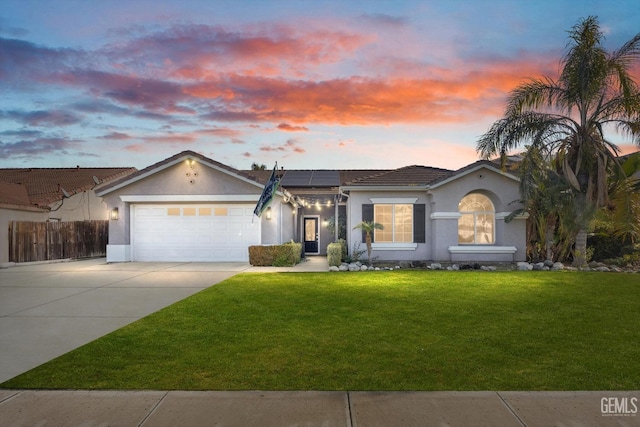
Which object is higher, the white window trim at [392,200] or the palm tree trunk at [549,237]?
the white window trim at [392,200]

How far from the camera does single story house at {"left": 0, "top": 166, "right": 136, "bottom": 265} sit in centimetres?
1786

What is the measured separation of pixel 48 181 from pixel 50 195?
11.1 ft

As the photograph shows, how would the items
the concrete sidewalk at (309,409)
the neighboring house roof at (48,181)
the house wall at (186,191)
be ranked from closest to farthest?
1. the concrete sidewalk at (309,409)
2. the house wall at (186,191)
3. the neighboring house roof at (48,181)

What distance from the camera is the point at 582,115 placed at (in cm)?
1467

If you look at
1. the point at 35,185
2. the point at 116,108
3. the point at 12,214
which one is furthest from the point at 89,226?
the point at 35,185

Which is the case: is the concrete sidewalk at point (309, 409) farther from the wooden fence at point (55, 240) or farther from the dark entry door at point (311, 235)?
the dark entry door at point (311, 235)

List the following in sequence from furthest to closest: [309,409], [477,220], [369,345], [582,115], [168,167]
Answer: [168,167] → [477,220] → [582,115] → [369,345] → [309,409]

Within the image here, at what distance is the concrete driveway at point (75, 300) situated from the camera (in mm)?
5633

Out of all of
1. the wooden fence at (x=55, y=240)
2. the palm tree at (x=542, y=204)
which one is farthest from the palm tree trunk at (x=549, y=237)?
the wooden fence at (x=55, y=240)

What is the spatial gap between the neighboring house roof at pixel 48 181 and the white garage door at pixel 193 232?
6.90m

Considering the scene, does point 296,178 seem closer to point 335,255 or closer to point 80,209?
point 335,255

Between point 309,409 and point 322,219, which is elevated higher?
point 322,219

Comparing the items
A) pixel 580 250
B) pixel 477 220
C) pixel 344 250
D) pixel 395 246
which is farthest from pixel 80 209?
pixel 580 250

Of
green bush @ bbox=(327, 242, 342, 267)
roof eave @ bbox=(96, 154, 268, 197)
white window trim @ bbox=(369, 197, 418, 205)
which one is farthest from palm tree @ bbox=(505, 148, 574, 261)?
roof eave @ bbox=(96, 154, 268, 197)
